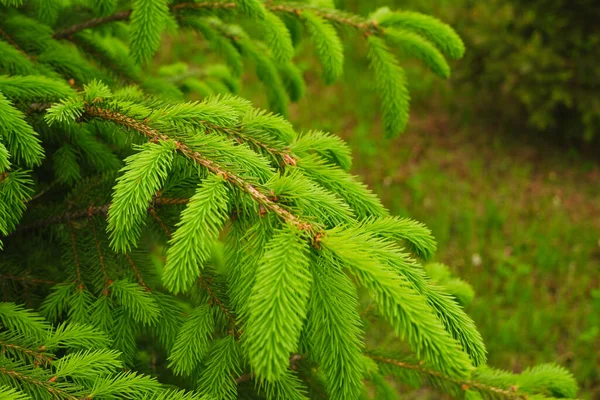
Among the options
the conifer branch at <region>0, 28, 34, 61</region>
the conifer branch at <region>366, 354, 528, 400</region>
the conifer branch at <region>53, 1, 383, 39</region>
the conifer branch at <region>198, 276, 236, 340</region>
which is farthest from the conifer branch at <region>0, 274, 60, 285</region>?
the conifer branch at <region>366, 354, 528, 400</region>

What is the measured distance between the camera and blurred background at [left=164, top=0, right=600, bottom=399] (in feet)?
12.2

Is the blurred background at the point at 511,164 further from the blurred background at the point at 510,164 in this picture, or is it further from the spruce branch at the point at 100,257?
the spruce branch at the point at 100,257

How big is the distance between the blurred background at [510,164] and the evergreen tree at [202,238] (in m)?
2.30

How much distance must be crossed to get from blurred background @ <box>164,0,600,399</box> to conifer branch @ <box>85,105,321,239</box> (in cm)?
267

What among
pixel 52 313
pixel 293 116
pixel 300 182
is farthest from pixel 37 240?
pixel 293 116

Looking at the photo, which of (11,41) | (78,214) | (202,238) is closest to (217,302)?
(202,238)

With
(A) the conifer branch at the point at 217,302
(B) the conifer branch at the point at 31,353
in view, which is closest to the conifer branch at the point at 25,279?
(B) the conifer branch at the point at 31,353

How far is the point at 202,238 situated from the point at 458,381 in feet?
3.14

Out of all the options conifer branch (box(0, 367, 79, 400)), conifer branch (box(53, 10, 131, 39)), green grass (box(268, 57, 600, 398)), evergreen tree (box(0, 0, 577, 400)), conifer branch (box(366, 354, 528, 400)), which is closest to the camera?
evergreen tree (box(0, 0, 577, 400))

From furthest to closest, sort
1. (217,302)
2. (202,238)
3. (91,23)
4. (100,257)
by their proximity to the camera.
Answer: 1. (91,23)
2. (100,257)
3. (217,302)
4. (202,238)

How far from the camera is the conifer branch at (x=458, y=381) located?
1430 millimetres

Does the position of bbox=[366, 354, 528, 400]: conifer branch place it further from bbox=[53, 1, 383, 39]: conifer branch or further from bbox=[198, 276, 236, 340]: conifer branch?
bbox=[53, 1, 383, 39]: conifer branch

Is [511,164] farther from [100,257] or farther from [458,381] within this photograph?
[100,257]

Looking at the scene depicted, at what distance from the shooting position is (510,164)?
5.19 meters
